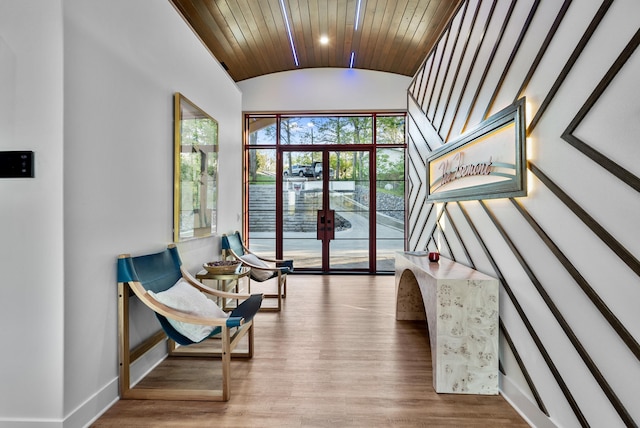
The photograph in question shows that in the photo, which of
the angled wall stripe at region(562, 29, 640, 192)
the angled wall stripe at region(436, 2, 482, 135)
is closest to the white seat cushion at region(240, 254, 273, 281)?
the angled wall stripe at region(436, 2, 482, 135)

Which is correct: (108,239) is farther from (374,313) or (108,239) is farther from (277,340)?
(374,313)

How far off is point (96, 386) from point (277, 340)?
4.84ft

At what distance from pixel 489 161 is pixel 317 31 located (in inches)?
143

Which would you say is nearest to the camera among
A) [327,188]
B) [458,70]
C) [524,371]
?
[524,371]

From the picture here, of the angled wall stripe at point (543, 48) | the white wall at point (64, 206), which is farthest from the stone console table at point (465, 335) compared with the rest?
the white wall at point (64, 206)

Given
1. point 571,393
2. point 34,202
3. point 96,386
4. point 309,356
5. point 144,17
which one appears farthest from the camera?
point 309,356

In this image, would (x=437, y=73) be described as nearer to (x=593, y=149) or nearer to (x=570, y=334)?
(x=593, y=149)

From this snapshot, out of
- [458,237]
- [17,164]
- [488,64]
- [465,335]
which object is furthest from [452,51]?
[17,164]

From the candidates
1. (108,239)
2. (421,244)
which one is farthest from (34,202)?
(421,244)

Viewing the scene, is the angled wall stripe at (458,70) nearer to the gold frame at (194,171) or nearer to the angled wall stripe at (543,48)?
the angled wall stripe at (543,48)

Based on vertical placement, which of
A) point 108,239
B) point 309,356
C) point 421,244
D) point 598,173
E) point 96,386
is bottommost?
point 309,356

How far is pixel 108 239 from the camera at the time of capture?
209cm

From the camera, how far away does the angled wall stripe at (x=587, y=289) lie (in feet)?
4.22

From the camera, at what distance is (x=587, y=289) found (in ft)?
4.88
